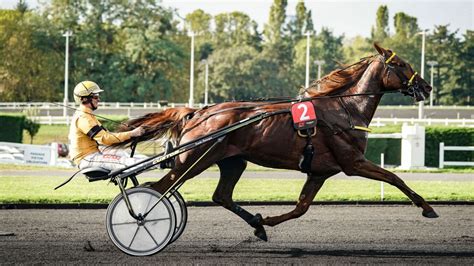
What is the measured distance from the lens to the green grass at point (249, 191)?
1372 centimetres

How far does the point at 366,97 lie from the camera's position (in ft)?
28.5

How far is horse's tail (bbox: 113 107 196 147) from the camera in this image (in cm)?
846

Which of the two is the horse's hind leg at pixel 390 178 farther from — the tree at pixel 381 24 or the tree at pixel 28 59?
the tree at pixel 381 24

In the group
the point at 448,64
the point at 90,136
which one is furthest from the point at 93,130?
the point at 448,64

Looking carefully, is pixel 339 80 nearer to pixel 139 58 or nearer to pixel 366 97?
pixel 366 97

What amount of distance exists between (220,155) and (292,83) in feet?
183

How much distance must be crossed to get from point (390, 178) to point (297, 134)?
98cm

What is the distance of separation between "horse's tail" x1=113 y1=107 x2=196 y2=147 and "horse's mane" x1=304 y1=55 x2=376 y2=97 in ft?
4.22

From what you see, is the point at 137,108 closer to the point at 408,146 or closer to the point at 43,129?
the point at 43,129

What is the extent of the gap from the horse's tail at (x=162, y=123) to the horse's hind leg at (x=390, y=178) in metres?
1.76

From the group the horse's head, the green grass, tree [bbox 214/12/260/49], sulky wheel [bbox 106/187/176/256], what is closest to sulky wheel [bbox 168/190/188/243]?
sulky wheel [bbox 106/187/176/256]

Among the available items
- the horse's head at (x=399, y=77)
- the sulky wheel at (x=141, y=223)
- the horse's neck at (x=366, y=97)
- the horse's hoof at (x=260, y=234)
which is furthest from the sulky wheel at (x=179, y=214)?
the horse's head at (x=399, y=77)

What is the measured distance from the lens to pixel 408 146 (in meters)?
23.5

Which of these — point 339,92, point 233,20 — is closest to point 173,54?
point 233,20
